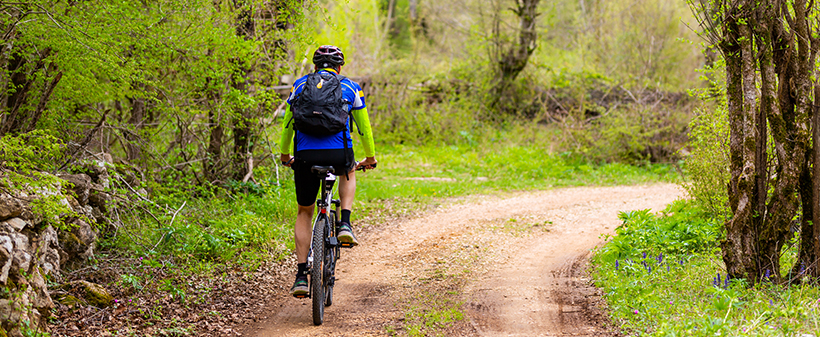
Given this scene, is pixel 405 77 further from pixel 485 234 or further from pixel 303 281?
pixel 303 281

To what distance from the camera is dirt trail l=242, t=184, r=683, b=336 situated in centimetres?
439

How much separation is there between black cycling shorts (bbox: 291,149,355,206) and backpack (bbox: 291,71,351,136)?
0.15m

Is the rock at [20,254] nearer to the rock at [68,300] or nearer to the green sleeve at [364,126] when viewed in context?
the rock at [68,300]

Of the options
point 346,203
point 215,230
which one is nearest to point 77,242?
point 215,230

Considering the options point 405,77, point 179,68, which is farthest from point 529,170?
point 179,68

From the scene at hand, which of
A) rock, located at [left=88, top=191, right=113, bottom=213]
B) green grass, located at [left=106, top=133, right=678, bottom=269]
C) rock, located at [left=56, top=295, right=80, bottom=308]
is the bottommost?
green grass, located at [left=106, top=133, right=678, bottom=269]

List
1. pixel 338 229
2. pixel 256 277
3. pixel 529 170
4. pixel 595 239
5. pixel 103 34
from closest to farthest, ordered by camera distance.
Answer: pixel 338 229 → pixel 103 34 → pixel 256 277 → pixel 595 239 → pixel 529 170

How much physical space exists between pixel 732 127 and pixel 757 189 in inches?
18.7

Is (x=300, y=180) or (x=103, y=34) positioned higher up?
(x=103, y=34)

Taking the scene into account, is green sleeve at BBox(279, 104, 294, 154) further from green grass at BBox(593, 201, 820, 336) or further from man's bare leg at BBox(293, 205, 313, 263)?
green grass at BBox(593, 201, 820, 336)

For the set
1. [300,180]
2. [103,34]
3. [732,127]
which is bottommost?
[300,180]

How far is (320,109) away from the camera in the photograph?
13.7ft

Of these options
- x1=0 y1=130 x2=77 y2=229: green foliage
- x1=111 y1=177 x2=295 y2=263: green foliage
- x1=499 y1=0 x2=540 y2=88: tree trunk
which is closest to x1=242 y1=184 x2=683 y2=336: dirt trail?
x1=111 y1=177 x2=295 y2=263: green foliage

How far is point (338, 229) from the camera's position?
15.3ft
